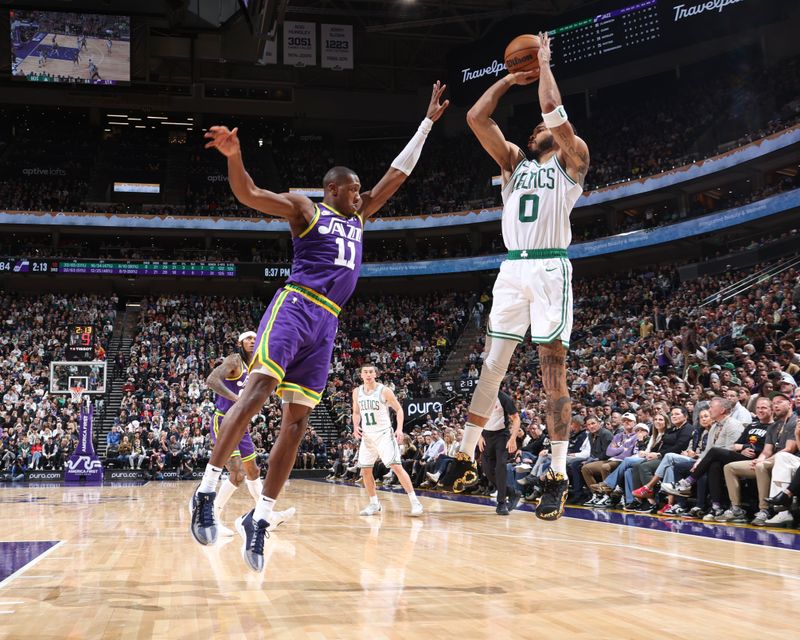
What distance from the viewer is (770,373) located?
10766mm

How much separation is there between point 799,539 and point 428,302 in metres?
27.2

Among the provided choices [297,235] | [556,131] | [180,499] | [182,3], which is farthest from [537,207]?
[182,3]

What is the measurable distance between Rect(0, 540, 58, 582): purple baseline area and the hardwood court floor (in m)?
0.04

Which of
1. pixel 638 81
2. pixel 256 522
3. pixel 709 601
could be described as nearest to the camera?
pixel 709 601

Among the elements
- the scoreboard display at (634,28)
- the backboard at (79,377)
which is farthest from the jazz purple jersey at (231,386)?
the scoreboard display at (634,28)

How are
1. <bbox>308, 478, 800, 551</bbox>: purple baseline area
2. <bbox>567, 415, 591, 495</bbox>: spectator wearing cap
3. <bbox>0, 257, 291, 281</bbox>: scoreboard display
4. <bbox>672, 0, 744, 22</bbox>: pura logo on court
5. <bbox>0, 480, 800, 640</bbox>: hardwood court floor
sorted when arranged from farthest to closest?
<bbox>0, 257, 291, 281</bbox>: scoreboard display → <bbox>672, 0, 744, 22</bbox>: pura logo on court → <bbox>567, 415, 591, 495</bbox>: spectator wearing cap → <bbox>308, 478, 800, 551</bbox>: purple baseline area → <bbox>0, 480, 800, 640</bbox>: hardwood court floor

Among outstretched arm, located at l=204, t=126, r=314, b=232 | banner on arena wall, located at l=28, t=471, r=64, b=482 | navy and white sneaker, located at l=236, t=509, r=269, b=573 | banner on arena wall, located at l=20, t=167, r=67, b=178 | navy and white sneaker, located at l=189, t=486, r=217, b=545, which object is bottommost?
banner on arena wall, located at l=28, t=471, r=64, b=482

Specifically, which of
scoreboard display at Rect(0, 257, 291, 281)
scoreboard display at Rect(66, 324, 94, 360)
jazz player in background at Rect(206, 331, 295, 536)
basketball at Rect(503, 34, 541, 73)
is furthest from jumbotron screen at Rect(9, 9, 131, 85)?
basketball at Rect(503, 34, 541, 73)

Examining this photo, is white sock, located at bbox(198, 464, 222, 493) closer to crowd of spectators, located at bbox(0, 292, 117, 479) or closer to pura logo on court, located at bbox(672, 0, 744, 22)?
crowd of spectators, located at bbox(0, 292, 117, 479)

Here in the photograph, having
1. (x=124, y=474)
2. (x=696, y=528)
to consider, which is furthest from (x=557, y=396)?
(x=124, y=474)

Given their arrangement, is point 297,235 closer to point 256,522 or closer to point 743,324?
point 256,522

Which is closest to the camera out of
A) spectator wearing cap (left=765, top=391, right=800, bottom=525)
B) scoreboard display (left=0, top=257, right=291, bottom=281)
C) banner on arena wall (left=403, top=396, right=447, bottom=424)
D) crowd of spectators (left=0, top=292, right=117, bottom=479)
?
spectator wearing cap (left=765, top=391, right=800, bottom=525)

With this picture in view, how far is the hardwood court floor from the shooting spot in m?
3.49

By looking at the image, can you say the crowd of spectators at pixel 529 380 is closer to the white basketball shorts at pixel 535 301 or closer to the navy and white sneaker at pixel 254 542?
the white basketball shorts at pixel 535 301
